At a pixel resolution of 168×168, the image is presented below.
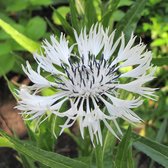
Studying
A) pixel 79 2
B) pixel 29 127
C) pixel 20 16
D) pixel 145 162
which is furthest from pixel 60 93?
pixel 20 16

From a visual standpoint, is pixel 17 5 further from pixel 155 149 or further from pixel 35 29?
pixel 155 149

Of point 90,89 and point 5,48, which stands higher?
point 5,48

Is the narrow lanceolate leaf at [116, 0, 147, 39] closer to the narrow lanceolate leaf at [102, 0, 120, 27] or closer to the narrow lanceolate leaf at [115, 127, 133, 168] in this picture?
the narrow lanceolate leaf at [102, 0, 120, 27]

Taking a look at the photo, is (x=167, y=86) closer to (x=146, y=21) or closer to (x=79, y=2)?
(x=146, y=21)

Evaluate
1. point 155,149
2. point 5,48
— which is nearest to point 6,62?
point 5,48

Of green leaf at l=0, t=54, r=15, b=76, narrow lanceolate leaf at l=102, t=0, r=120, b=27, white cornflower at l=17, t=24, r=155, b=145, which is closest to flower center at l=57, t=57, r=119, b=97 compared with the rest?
white cornflower at l=17, t=24, r=155, b=145

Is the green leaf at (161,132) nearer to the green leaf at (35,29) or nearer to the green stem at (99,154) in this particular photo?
the green leaf at (35,29)
